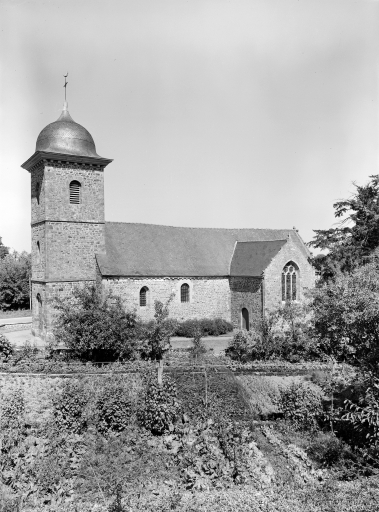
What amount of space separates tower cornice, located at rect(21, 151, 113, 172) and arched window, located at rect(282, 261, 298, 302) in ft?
43.3

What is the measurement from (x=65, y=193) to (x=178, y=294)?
31.5 feet

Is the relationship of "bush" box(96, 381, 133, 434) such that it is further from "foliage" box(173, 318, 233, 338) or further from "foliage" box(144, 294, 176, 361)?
"foliage" box(173, 318, 233, 338)

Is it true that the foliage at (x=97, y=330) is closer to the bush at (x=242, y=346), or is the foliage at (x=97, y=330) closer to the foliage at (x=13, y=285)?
the bush at (x=242, y=346)

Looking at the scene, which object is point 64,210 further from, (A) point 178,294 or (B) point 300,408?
(B) point 300,408

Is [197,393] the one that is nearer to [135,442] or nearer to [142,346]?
[135,442]

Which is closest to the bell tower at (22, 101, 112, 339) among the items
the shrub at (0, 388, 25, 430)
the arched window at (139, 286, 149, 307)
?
the arched window at (139, 286, 149, 307)

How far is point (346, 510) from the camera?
6898mm

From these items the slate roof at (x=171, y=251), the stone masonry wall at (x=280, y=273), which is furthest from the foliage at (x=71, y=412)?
the stone masonry wall at (x=280, y=273)

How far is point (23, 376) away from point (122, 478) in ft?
27.8

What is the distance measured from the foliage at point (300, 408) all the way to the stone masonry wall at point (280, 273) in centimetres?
1465

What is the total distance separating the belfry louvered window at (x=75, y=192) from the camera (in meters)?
26.8

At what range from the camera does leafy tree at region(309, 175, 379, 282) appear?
84.3ft

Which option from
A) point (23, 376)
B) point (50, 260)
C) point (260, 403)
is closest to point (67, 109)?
point (50, 260)

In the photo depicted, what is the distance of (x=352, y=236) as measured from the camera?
27.5 meters
